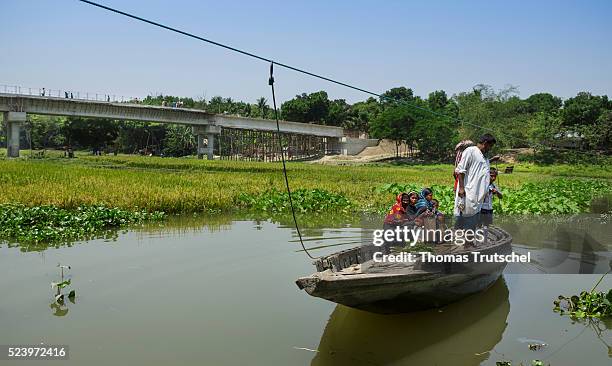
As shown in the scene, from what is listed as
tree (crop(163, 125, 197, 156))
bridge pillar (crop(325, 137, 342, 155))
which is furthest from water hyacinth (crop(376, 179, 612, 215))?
tree (crop(163, 125, 197, 156))

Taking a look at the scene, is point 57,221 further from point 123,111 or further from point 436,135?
point 436,135

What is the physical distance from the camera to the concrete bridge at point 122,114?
37.3 m

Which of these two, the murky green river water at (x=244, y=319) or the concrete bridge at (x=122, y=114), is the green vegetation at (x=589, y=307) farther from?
the concrete bridge at (x=122, y=114)

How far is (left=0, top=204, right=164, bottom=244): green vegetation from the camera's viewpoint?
32.9 ft

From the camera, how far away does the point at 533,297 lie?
24.0ft

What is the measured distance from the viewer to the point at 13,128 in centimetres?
3828

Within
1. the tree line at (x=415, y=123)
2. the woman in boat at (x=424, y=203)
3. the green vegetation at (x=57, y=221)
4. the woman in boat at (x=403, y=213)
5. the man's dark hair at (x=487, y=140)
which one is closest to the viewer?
the man's dark hair at (x=487, y=140)

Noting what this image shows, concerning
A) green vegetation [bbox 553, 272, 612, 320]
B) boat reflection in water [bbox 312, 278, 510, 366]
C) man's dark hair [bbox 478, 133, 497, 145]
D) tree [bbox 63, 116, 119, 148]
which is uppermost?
tree [bbox 63, 116, 119, 148]

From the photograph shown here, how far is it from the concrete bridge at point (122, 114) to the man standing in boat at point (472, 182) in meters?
37.6

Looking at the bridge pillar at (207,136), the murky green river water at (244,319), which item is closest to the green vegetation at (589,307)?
the murky green river water at (244,319)

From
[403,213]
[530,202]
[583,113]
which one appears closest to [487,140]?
[403,213]

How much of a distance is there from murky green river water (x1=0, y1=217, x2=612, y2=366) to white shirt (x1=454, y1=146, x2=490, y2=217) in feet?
4.29

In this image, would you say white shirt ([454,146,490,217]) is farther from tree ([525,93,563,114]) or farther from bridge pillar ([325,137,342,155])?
tree ([525,93,563,114])

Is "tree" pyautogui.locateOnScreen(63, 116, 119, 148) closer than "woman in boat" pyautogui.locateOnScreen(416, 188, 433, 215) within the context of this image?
No
